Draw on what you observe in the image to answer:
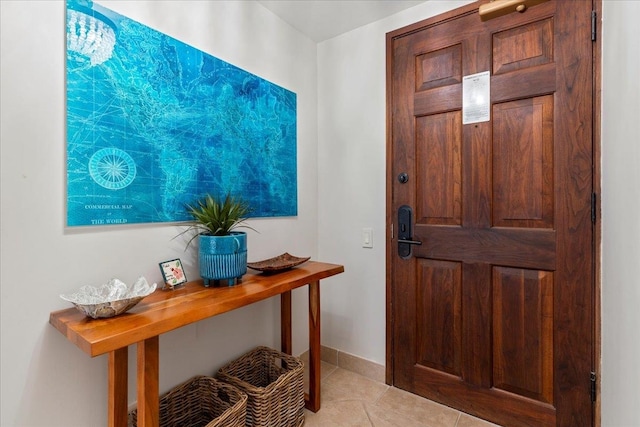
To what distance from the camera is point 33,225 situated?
3.44 ft

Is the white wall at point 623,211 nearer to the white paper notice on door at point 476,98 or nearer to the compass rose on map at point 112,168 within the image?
the white paper notice on door at point 476,98

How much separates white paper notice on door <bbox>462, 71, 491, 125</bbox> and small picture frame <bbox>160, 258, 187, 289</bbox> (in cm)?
167

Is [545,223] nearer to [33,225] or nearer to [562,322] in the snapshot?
[562,322]

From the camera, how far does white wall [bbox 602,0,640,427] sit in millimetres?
709

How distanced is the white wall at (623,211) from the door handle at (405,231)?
0.92 m

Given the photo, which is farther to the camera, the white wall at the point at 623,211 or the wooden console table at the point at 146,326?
the wooden console table at the point at 146,326

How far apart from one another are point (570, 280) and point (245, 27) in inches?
86.2

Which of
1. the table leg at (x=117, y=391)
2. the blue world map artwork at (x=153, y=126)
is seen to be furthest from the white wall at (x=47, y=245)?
the table leg at (x=117, y=391)

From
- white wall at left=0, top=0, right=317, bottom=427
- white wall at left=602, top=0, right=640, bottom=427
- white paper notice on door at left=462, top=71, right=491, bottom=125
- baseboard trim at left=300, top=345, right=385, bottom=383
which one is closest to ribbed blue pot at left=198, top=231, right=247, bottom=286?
white wall at left=0, top=0, right=317, bottom=427

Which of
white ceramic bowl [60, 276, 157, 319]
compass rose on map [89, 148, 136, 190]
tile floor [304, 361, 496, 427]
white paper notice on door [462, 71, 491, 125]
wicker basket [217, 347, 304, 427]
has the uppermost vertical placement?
white paper notice on door [462, 71, 491, 125]

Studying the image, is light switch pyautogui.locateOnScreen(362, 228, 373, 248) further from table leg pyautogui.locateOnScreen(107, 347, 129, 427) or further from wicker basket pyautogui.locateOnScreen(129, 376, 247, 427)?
table leg pyautogui.locateOnScreen(107, 347, 129, 427)

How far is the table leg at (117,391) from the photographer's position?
1.07m

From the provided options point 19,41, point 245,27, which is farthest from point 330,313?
point 19,41

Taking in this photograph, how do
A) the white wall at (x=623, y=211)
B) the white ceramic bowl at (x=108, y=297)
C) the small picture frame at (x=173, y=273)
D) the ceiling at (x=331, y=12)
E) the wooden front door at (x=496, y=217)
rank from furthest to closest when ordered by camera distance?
the ceiling at (x=331, y=12)
the wooden front door at (x=496, y=217)
the small picture frame at (x=173, y=273)
the white ceramic bowl at (x=108, y=297)
the white wall at (x=623, y=211)
